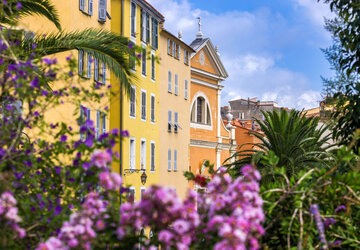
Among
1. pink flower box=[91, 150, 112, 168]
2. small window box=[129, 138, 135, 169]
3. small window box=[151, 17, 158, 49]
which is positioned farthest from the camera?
small window box=[151, 17, 158, 49]

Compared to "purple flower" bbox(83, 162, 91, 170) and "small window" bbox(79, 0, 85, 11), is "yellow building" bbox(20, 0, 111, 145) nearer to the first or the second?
"small window" bbox(79, 0, 85, 11)

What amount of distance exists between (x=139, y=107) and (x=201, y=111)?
19.2 metres

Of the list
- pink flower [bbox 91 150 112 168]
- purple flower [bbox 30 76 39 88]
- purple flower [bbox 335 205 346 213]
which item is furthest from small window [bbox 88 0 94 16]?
pink flower [bbox 91 150 112 168]

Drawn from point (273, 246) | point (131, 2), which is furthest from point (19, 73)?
point (131, 2)

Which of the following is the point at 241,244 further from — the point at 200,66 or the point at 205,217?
the point at 200,66

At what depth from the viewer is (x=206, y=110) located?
5669 cm

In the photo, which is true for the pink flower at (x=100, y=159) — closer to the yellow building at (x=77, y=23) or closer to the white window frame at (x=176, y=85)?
the yellow building at (x=77, y=23)

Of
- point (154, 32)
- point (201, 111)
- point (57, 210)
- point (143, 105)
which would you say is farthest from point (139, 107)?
point (57, 210)

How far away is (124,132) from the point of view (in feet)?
17.1

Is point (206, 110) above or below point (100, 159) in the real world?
above

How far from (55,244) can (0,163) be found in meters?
1.50

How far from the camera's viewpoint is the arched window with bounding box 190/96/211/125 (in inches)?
2172

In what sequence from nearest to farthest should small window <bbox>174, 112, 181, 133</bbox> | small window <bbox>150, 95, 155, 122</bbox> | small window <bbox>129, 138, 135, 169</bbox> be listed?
small window <bbox>129, 138, 135, 169</bbox>, small window <bbox>150, 95, 155, 122</bbox>, small window <bbox>174, 112, 181, 133</bbox>

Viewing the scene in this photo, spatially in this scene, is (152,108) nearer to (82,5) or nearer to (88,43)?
(82,5)
